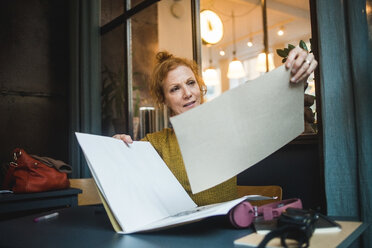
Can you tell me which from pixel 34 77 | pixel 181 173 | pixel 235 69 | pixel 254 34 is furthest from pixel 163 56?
pixel 254 34

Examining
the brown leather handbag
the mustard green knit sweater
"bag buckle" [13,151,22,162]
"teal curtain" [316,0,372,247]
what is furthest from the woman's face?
"bag buckle" [13,151,22,162]

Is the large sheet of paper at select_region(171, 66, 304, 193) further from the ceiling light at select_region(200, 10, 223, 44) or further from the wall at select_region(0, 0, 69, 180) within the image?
the wall at select_region(0, 0, 69, 180)

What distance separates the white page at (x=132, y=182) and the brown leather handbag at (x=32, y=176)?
148cm

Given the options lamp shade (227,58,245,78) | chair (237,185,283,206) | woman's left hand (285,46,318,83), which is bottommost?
chair (237,185,283,206)

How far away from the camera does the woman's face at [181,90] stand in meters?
1.29

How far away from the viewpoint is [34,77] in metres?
3.24

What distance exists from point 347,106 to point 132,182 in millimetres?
644

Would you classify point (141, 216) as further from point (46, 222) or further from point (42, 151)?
point (42, 151)

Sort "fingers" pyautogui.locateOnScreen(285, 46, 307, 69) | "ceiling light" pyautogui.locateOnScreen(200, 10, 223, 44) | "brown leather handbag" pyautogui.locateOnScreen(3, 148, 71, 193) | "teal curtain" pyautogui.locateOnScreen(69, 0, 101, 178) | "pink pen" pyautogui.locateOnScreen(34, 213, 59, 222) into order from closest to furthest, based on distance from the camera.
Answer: "fingers" pyautogui.locateOnScreen(285, 46, 307, 69) < "pink pen" pyautogui.locateOnScreen(34, 213, 59, 222) < "brown leather handbag" pyautogui.locateOnScreen(3, 148, 71, 193) < "ceiling light" pyautogui.locateOnScreen(200, 10, 223, 44) < "teal curtain" pyautogui.locateOnScreen(69, 0, 101, 178)

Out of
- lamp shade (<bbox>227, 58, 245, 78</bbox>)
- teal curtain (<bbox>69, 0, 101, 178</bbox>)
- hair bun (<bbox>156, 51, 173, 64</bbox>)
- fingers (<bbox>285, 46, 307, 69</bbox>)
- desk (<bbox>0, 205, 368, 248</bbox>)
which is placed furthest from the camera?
lamp shade (<bbox>227, 58, 245, 78</bbox>)

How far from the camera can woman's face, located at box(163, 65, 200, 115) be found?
1295mm

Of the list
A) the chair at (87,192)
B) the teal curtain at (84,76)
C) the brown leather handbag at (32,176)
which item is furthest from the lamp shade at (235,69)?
the brown leather handbag at (32,176)

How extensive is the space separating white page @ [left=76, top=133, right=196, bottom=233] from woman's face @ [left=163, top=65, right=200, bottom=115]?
545 mm

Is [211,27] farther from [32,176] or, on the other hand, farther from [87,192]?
[32,176]
